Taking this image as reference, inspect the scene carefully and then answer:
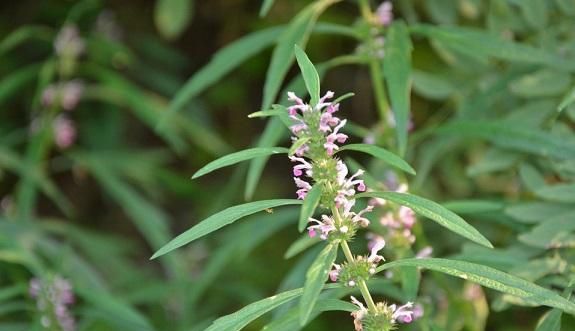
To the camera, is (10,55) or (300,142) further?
(10,55)

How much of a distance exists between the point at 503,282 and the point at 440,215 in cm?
13

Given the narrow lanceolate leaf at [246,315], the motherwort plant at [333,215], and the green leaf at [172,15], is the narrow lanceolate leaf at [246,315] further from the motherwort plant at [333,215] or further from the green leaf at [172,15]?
the green leaf at [172,15]

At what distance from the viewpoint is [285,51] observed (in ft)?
6.30

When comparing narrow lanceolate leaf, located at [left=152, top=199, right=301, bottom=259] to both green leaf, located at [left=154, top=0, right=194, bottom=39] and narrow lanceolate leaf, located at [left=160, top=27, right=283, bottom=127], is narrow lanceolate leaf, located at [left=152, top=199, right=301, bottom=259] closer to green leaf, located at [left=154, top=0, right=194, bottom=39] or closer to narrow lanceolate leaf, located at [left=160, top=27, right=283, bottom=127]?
narrow lanceolate leaf, located at [left=160, top=27, right=283, bottom=127]

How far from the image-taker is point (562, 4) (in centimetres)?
221

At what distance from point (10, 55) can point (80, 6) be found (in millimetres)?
680

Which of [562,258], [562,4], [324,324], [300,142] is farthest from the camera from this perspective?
[324,324]

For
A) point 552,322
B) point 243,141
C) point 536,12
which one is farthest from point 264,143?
point 243,141

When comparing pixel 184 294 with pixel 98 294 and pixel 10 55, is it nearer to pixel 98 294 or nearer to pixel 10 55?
pixel 98 294

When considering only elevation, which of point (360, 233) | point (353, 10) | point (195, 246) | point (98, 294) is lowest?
point (98, 294)

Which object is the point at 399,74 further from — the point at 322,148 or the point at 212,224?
the point at 212,224

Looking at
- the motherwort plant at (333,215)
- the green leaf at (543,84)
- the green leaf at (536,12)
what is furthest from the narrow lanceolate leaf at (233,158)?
the green leaf at (536,12)

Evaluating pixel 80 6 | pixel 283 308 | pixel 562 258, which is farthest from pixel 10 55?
pixel 562 258

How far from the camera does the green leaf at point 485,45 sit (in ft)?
6.28
